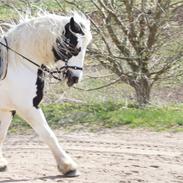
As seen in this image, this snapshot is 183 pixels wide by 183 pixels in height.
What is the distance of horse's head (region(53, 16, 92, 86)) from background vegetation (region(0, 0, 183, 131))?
2.98 meters

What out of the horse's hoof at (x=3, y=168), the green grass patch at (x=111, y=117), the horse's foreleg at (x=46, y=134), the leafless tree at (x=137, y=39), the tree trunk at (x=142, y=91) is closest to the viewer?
the horse's foreleg at (x=46, y=134)

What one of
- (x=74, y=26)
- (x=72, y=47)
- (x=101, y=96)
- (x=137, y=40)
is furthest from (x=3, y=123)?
(x=101, y=96)

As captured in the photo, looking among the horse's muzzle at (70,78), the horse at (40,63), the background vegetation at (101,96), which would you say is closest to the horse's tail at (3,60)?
the horse at (40,63)

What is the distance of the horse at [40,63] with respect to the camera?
6020 millimetres

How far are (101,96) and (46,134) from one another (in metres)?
5.35

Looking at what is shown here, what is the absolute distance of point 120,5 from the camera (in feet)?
34.2

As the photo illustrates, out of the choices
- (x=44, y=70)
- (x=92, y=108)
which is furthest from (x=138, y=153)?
(x=92, y=108)

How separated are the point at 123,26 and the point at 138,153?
3402 millimetres

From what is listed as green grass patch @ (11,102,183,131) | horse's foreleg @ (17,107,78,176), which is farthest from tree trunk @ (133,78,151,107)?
horse's foreleg @ (17,107,78,176)

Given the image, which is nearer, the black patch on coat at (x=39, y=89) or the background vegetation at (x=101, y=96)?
the black patch on coat at (x=39, y=89)

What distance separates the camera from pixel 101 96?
11344 millimetres

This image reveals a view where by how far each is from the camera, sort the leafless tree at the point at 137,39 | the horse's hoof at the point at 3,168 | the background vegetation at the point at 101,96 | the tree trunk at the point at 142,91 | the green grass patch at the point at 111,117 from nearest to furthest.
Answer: the horse's hoof at the point at 3,168 < the green grass patch at the point at 111,117 < the background vegetation at the point at 101,96 < the leafless tree at the point at 137,39 < the tree trunk at the point at 142,91

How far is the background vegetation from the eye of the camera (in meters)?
9.45

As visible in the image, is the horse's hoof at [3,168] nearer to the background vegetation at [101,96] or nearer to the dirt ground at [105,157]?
the dirt ground at [105,157]
